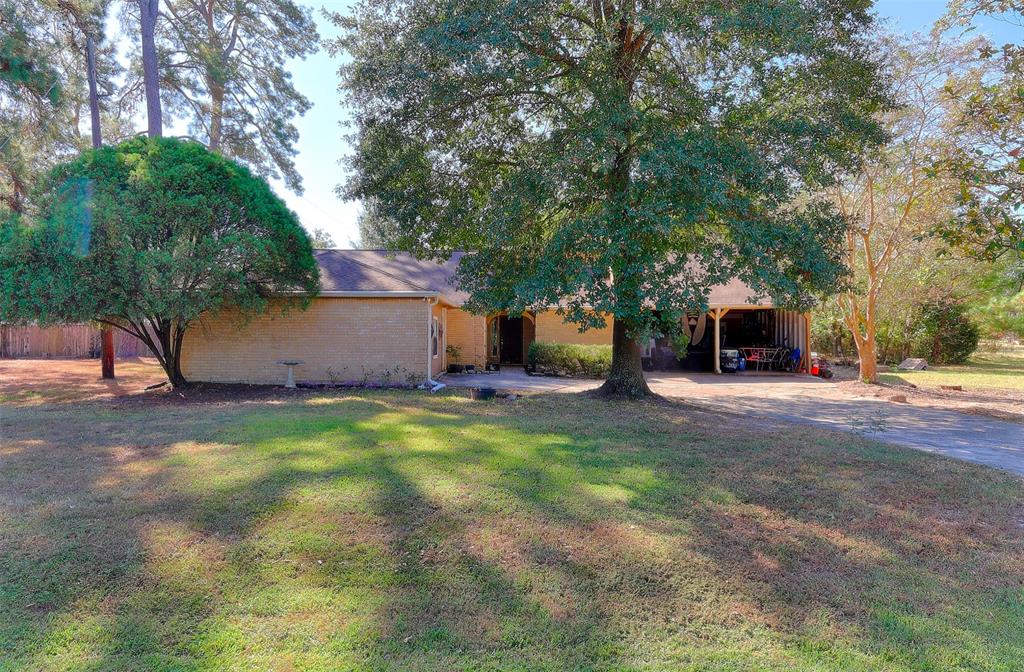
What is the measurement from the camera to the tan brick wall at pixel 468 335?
19.2 metres

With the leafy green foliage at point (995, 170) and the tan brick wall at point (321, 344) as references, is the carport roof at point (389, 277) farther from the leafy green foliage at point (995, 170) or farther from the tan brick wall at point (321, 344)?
the leafy green foliage at point (995, 170)

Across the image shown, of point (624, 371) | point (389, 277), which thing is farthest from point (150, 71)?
point (624, 371)

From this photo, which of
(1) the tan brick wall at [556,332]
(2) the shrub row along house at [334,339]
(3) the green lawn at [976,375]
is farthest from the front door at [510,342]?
(3) the green lawn at [976,375]

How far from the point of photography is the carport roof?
47.1ft

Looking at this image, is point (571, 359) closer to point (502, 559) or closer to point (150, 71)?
point (502, 559)

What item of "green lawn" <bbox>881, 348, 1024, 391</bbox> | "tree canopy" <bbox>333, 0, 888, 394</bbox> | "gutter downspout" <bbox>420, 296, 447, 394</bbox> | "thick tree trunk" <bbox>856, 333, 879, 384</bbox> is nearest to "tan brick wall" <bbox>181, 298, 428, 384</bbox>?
"gutter downspout" <bbox>420, 296, 447, 394</bbox>

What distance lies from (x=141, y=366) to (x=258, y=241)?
13030 millimetres

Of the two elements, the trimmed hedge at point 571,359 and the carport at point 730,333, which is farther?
the carport at point 730,333

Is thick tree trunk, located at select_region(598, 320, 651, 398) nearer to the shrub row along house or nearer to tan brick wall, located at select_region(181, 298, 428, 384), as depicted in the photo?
the shrub row along house

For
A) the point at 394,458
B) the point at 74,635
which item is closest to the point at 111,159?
the point at 394,458

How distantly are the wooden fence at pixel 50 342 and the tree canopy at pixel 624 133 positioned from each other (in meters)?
20.5

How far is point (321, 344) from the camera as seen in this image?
47.9ft

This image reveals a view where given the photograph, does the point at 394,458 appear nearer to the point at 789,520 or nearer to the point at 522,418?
the point at 522,418

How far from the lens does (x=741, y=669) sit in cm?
284
